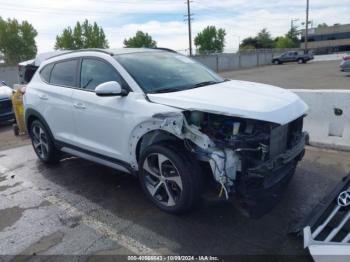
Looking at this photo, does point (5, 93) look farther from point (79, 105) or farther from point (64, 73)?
point (79, 105)

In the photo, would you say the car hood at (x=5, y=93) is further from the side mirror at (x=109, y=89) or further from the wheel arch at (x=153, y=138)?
the wheel arch at (x=153, y=138)

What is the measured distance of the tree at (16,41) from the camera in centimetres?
6462

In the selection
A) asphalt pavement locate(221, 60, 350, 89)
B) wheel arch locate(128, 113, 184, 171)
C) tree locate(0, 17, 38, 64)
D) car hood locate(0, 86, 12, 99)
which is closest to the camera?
wheel arch locate(128, 113, 184, 171)

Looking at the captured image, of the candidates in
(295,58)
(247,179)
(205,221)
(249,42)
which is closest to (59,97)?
(205,221)

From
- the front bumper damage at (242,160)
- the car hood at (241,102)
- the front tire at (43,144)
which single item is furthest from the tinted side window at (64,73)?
the front bumper damage at (242,160)

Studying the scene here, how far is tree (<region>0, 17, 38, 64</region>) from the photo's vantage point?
2544 inches

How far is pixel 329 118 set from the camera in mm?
5570

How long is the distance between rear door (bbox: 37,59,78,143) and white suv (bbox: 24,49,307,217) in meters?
0.02

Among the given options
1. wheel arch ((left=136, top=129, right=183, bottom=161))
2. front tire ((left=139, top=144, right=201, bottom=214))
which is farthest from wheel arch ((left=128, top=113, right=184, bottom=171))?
front tire ((left=139, top=144, right=201, bottom=214))

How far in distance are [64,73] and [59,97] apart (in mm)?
402

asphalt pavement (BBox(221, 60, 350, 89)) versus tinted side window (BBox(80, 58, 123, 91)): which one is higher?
tinted side window (BBox(80, 58, 123, 91))

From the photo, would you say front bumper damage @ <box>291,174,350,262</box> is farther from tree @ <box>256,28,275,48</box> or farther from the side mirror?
tree @ <box>256,28,275,48</box>

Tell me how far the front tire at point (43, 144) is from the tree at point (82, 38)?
6468 cm

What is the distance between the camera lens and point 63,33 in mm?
66938
